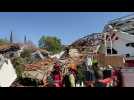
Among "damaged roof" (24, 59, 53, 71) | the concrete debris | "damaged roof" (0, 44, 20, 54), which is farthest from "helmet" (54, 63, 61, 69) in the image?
"damaged roof" (0, 44, 20, 54)

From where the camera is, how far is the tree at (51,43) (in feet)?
3.80

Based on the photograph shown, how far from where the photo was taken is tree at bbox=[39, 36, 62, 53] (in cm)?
116

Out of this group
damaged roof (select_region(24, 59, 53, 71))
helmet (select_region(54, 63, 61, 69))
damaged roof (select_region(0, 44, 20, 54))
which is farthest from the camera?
helmet (select_region(54, 63, 61, 69))

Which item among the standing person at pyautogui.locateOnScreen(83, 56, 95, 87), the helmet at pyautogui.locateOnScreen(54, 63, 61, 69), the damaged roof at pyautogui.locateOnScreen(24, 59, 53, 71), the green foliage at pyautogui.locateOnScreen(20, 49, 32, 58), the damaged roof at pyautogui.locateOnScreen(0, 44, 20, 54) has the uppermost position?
the damaged roof at pyautogui.locateOnScreen(0, 44, 20, 54)

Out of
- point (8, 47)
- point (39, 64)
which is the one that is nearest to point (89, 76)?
point (39, 64)

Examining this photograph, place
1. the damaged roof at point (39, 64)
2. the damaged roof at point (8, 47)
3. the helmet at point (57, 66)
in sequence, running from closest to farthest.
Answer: the damaged roof at point (8, 47) → the damaged roof at point (39, 64) → the helmet at point (57, 66)

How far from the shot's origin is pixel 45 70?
191 centimetres

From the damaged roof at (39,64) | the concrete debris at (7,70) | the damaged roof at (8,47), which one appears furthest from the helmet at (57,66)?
the damaged roof at (8,47)

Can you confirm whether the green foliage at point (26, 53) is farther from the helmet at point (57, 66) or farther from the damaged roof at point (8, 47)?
the helmet at point (57, 66)

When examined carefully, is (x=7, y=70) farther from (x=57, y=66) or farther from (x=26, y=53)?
(x=57, y=66)

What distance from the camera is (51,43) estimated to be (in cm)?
123

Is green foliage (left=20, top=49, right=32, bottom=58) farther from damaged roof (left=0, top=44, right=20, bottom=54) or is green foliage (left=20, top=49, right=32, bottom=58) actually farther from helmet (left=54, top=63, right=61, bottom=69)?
helmet (left=54, top=63, right=61, bottom=69)
